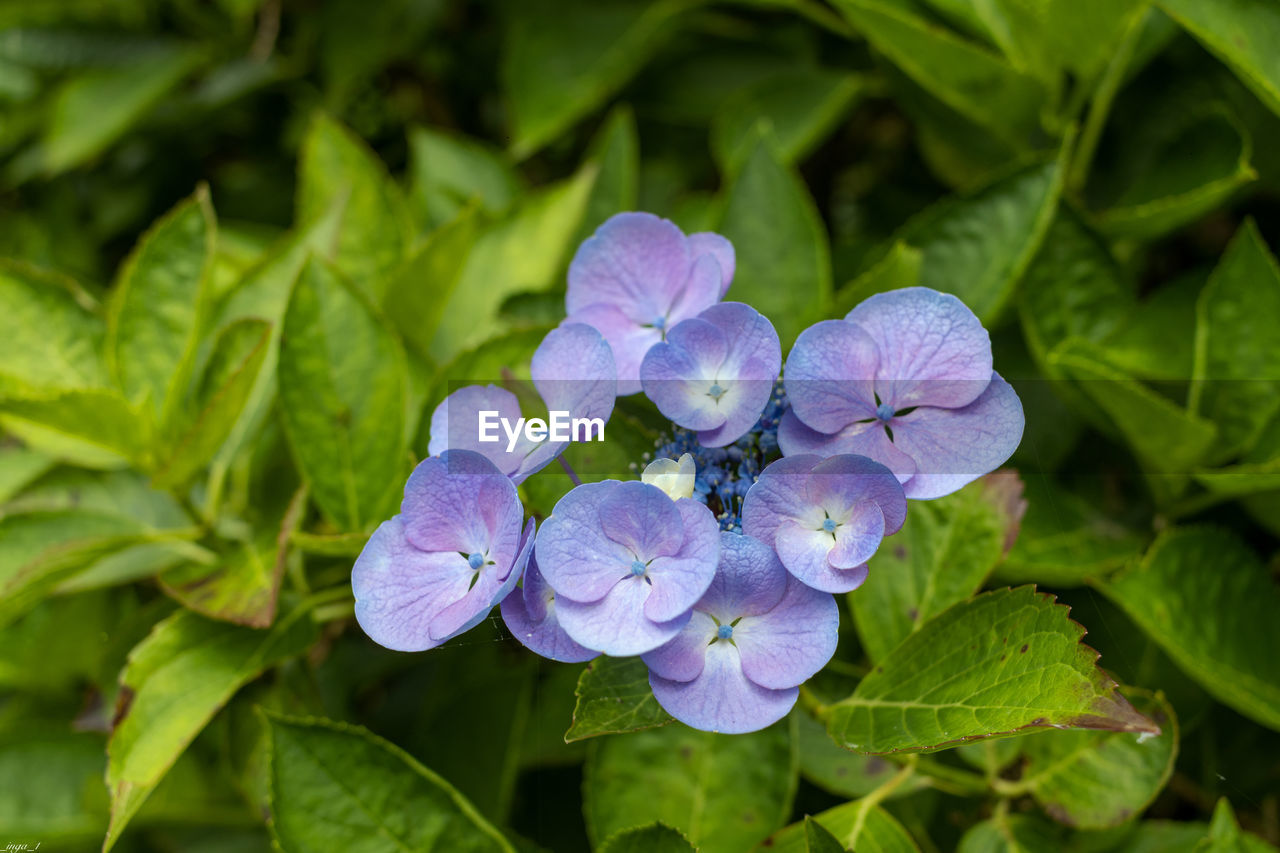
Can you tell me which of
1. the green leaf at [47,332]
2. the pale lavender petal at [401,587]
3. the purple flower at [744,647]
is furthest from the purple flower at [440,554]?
the green leaf at [47,332]

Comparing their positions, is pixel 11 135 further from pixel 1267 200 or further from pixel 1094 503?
pixel 1267 200

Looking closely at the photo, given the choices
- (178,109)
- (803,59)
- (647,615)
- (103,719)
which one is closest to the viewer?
(647,615)

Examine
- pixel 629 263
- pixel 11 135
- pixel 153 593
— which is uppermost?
pixel 629 263

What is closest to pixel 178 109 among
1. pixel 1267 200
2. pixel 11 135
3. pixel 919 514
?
pixel 11 135

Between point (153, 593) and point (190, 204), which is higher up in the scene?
point (190, 204)

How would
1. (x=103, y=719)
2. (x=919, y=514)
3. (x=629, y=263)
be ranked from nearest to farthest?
(x=629, y=263), (x=919, y=514), (x=103, y=719)

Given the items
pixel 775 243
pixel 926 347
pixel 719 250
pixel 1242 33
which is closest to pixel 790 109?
pixel 775 243

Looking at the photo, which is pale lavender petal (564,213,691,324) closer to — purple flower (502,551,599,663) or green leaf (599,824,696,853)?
purple flower (502,551,599,663)

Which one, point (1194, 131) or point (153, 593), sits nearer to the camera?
point (1194, 131)
